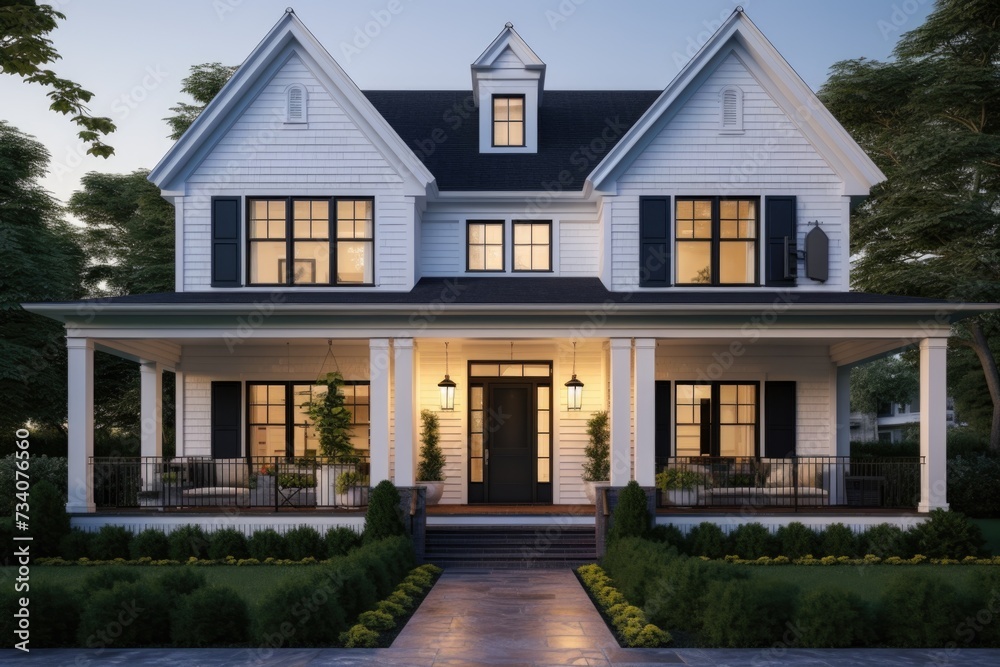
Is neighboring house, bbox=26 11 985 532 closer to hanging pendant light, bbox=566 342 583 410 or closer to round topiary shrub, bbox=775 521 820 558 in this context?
hanging pendant light, bbox=566 342 583 410

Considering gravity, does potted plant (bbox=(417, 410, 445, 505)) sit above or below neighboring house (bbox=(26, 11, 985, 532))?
below

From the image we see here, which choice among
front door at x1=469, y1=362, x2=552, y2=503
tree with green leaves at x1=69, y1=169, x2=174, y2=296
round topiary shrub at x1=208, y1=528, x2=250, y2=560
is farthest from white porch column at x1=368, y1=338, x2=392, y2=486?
tree with green leaves at x1=69, y1=169, x2=174, y2=296

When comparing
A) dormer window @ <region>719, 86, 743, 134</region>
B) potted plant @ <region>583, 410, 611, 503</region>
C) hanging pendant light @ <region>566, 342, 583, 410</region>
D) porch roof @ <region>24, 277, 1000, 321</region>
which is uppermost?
dormer window @ <region>719, 86, 743, 134</region>

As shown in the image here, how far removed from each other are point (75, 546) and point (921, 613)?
13.1 m

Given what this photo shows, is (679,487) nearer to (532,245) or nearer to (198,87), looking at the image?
(532,245)

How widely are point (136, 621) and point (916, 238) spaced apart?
85.0 ft

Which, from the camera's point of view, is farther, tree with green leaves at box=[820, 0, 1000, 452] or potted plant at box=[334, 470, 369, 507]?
tree with green leaves at box=[820, 0, 1000, 452]

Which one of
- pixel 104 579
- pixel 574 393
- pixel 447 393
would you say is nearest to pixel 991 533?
pixel 574 393

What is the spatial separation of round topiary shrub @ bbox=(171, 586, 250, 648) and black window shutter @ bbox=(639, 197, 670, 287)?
1135 centimetres

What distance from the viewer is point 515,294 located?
1906cm

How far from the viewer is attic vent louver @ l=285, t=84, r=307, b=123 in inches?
781

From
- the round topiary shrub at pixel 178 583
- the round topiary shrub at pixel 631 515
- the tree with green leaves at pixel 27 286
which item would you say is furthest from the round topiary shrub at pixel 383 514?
the tree with green leaves at pixel 27 286

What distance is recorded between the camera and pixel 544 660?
1005 cm

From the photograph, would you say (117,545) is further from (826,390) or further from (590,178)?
(826,390)
